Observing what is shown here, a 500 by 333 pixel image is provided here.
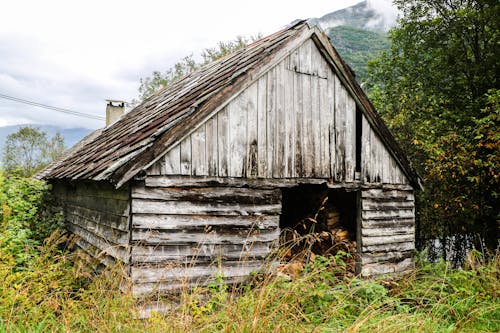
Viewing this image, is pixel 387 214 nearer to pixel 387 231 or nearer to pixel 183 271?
pixel 387 231

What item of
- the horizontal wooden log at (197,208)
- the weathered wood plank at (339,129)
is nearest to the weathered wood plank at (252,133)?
the horizontal wooden log at (197,208)

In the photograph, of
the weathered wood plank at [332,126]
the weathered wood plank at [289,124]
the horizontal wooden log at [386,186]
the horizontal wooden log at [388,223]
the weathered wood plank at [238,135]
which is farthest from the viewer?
the horizontal wooden log at [388,223]

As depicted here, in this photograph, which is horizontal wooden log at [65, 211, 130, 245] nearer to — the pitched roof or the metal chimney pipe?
the pitched roof

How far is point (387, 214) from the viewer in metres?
7.93

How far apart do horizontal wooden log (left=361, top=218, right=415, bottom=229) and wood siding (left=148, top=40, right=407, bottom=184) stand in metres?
A: 0.80

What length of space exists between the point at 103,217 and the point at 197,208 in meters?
1.73

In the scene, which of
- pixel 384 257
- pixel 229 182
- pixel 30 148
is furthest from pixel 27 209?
pixel 30 148

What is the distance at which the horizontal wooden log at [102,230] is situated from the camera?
5.43 m

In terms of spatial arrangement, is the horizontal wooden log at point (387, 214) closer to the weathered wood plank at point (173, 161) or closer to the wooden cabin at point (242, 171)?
the wooden cabin at point (242, 171)

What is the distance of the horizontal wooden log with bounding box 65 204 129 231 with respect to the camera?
5424mm

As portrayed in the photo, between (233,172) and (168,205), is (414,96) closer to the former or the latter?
(233,172)

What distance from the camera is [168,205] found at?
5410 millimetres

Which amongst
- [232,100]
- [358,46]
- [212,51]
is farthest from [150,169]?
[358,46]

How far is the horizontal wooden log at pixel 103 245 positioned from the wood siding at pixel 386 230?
13.4 feet
